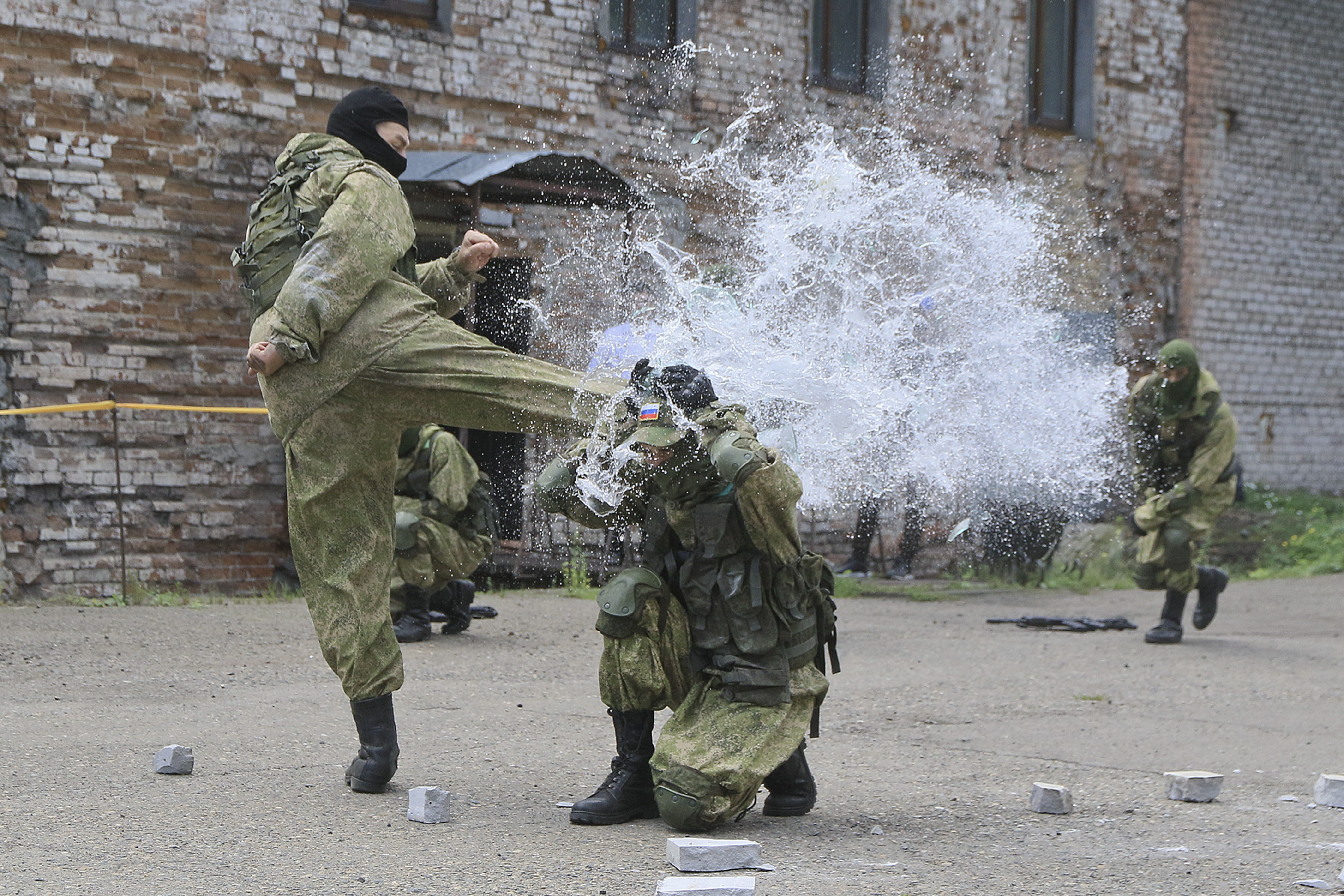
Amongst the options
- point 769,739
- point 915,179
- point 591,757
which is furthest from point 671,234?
point 769,739

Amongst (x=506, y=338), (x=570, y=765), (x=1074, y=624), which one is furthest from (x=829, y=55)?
(x=570, y=765)

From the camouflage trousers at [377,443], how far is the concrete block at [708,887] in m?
1.32

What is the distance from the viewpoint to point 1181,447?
349 inches

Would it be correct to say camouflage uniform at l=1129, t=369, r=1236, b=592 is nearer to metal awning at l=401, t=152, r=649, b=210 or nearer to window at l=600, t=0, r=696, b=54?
metal awning at l=401, t=152, r=649, b=210

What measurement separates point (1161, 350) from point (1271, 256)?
305 inches

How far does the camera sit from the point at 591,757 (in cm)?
505

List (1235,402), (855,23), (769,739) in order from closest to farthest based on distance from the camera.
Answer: (769,739)
(855,23)
(1235,402)

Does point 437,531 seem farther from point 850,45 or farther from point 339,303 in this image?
point 850,45

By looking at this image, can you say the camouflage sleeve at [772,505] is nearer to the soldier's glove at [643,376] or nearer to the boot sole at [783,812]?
the soldier's glove at [643,376]

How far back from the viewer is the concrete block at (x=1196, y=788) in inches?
184

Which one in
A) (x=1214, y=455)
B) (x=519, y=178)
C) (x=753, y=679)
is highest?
(x=519, y=178)

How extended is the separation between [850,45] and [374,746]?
9.63 meters

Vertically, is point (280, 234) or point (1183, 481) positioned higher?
point (280, 234)

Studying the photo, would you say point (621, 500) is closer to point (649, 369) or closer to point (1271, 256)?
point (649, 369)
